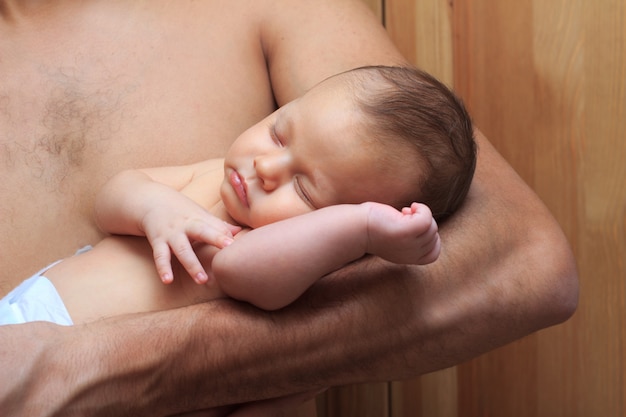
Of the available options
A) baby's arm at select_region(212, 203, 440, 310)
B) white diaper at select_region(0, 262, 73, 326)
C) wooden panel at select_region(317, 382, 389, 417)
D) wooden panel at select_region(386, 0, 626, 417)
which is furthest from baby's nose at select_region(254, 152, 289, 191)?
wooden panel at select_region(317, 382, 389, 417)

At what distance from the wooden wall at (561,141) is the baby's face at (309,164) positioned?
70 cm

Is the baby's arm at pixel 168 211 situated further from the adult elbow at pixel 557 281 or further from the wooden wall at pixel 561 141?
the wooden wall at pixel 561 141

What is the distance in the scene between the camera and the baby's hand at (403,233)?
109cm

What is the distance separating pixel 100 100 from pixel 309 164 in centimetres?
58

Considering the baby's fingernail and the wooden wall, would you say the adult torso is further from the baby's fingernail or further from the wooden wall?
the wooden wall

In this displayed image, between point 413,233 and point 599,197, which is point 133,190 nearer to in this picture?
point 413,233

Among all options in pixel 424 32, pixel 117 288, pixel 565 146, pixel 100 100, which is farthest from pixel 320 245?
pixel 424 32

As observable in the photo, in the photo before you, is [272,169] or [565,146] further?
[565,146]

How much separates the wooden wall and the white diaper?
1079 millimetres

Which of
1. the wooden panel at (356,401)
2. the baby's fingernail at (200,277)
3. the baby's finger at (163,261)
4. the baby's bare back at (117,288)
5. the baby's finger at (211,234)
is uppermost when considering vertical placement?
the baby's finger at (211,234)

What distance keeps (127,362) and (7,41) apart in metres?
0.77

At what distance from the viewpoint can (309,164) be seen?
4.07 feet

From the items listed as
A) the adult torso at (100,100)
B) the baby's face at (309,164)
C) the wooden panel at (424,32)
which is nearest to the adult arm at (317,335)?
the baby's face at (309,164)

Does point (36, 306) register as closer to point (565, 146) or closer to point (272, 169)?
point (272, 169)
